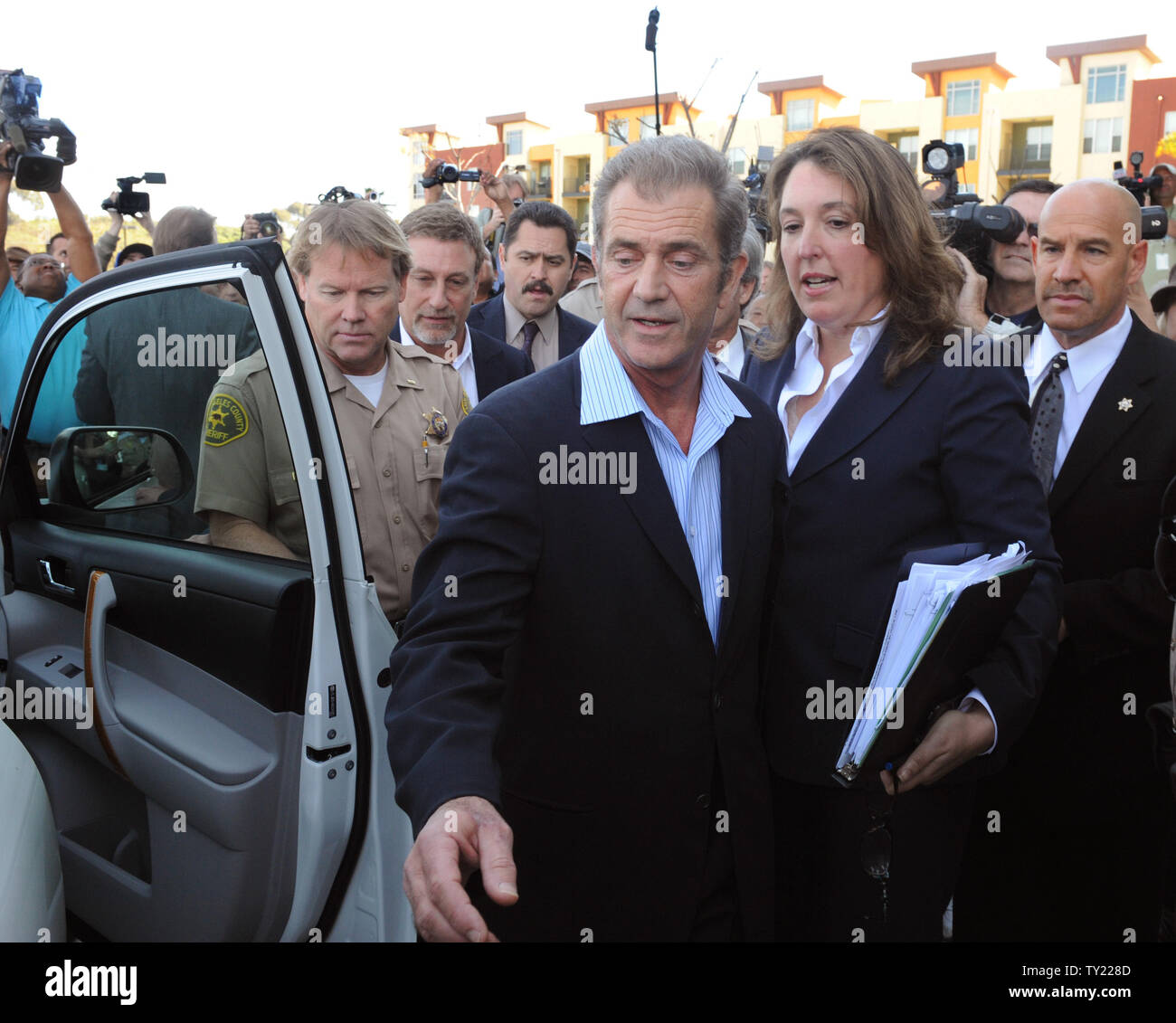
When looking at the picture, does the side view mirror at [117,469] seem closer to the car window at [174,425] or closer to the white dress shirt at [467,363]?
the car window at [174,425]

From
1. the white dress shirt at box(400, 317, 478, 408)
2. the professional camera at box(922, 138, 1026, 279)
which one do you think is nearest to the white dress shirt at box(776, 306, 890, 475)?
the professional camera at box(922, 138, 1026, 279)

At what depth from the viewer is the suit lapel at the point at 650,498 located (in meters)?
1.76

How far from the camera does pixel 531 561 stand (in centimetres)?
170

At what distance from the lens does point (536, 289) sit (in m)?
5.22

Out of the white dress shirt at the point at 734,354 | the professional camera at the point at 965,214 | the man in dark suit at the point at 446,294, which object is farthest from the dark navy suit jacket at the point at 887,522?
the white dress shirt at the point at 734,354

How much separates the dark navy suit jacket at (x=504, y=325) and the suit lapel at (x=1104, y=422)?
2.90 m

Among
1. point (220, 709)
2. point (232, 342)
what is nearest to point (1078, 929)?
point (220, 709)

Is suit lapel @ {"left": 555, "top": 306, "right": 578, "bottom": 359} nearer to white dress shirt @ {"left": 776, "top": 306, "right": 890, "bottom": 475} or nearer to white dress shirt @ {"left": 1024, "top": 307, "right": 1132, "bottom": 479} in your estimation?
white dress shirt @ {"left": 1024, "top": 307, "right": 1132, "bottom": 479}

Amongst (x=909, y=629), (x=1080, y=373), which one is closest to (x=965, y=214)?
(x=1080, y=373)

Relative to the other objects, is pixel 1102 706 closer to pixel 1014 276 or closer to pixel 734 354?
pixel 1014 276

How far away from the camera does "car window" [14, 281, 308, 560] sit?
7.47 ft

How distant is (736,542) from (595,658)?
0.34m

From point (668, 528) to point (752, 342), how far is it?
107cm

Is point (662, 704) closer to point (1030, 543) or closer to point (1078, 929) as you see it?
point (1030, 543)
